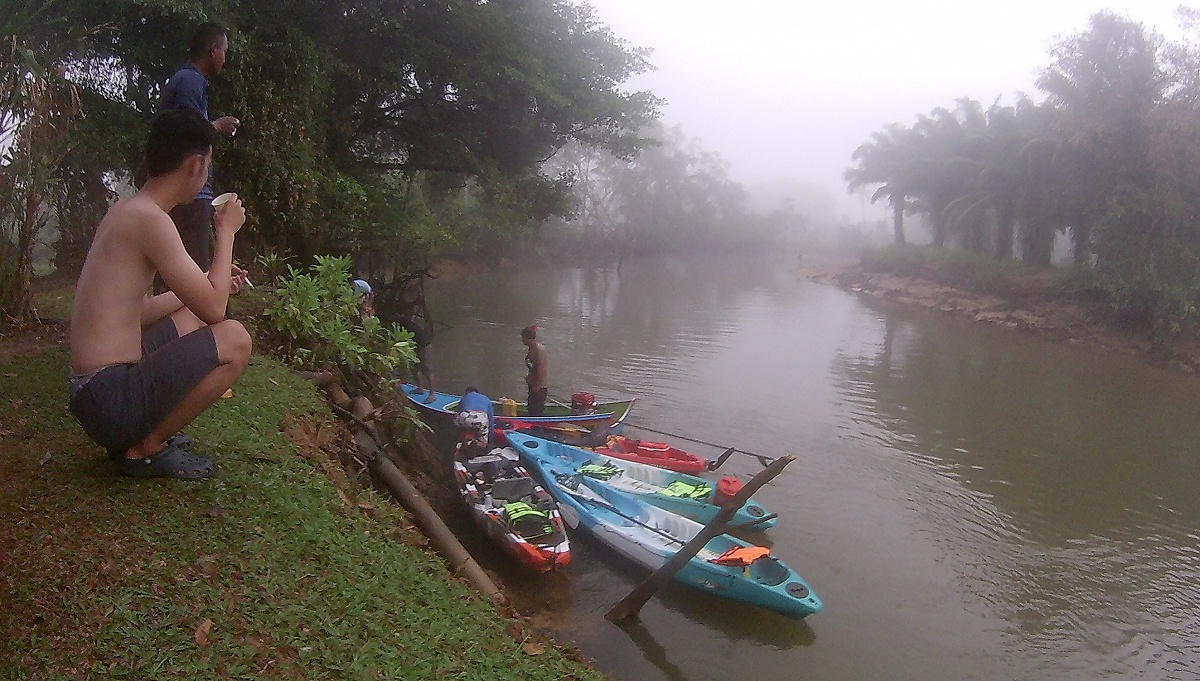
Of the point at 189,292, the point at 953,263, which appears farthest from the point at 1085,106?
the point at 189,292

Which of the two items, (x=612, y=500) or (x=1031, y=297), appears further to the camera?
(x=1031, y=297)

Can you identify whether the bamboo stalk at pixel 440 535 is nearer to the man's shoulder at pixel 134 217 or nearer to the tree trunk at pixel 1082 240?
the man's shoulder at pixel 134 217

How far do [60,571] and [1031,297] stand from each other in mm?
30851

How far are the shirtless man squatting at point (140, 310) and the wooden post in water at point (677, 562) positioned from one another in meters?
4.19

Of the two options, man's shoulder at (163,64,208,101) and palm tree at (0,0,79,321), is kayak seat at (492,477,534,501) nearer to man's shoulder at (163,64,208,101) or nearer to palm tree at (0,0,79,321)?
palm tree at (0,0,79,321)

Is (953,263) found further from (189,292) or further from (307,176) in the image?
(189,292)

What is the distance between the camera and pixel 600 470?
936cm

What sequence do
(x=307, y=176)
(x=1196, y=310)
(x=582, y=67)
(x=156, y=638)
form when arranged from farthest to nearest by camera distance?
1. (x=1196, y=310)
2. (x=582, y=67)
3. (x=307, y=176)
4. (x=156, y=638)

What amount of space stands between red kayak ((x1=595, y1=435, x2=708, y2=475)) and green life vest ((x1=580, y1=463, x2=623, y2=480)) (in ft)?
1.42

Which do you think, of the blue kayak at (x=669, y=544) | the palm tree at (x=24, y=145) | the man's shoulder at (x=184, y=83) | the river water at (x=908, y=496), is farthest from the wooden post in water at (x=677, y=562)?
the palm tree at (x=24, y=145)

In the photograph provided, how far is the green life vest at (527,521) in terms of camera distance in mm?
7418

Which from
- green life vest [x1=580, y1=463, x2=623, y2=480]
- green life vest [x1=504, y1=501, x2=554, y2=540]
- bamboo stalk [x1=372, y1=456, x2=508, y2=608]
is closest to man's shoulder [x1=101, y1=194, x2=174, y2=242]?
bamboo stalk [x1=372, y1=456, x2=508, y2=608]

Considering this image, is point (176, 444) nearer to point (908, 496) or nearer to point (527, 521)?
point (527, 521)

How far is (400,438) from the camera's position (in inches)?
304
